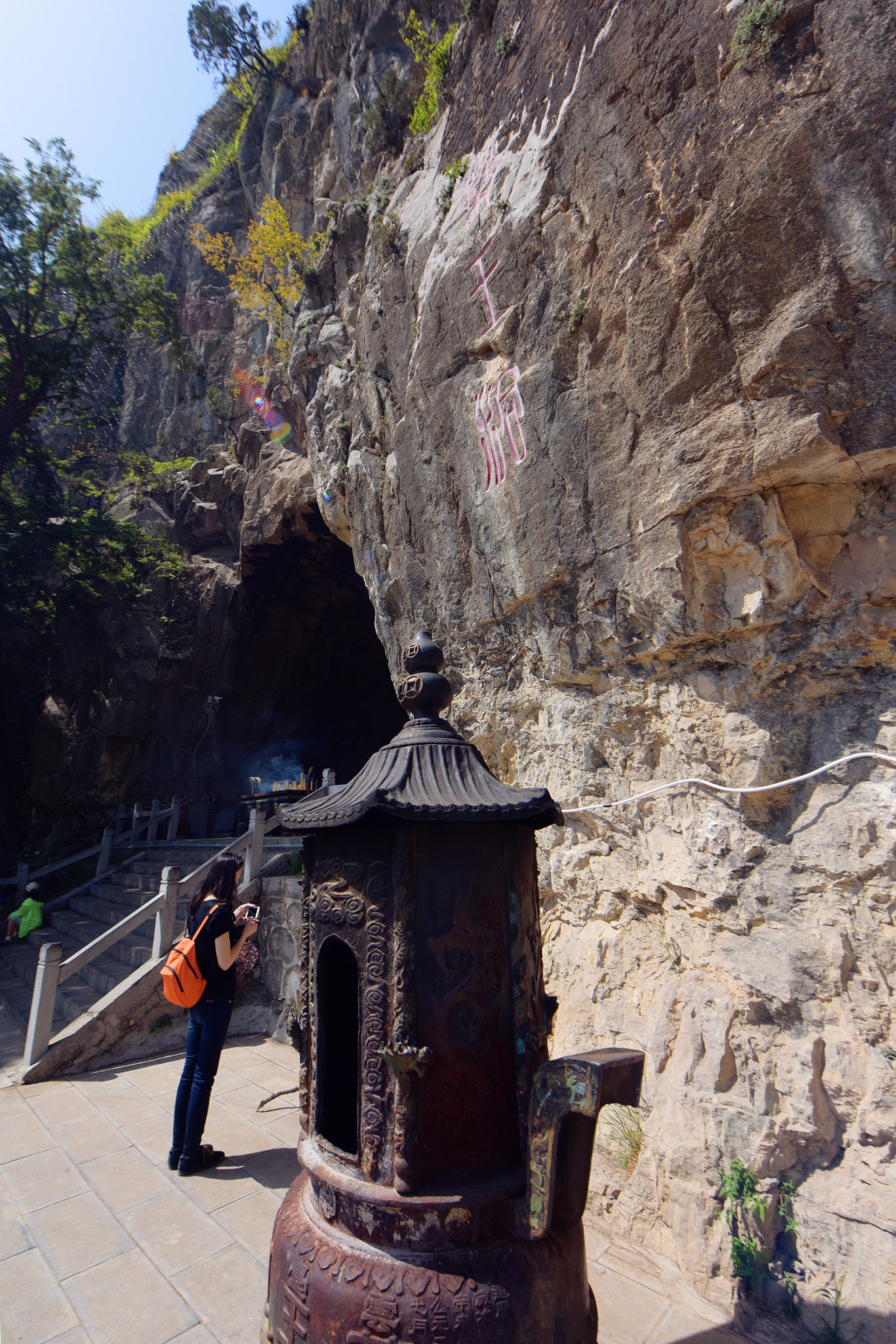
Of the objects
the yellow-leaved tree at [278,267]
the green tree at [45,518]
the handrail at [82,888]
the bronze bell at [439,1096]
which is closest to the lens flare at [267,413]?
the yellow-leaved tree at [278,267]

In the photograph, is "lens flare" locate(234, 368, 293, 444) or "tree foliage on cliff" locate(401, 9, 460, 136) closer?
"tree foliage on cliff" locate(401, 9, 460, 136)

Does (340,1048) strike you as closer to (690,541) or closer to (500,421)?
(690,541)

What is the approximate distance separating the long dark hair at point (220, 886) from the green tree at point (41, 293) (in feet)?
44.5

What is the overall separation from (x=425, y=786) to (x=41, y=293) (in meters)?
16.8

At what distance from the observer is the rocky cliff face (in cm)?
306

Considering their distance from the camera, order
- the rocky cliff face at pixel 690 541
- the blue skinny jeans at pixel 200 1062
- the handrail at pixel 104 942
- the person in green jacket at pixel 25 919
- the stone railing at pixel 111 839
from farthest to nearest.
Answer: the stone railing at pixel 111 839, the person in green jacket at pixel 25 919, the handrail at pixel 104 942, the blue skinny jeans at pixel 200 1062, the rocky cliff face at pixel 690 541

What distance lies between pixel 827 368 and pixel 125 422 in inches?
880

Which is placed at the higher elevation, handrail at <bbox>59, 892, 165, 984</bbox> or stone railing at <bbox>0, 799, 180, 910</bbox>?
stone railing at <bbox>0, 799, 180, 910</bbox>

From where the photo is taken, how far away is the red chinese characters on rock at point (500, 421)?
512 centimetres

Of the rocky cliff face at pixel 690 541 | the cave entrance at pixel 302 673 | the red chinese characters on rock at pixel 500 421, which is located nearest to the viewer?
the rocky cliff face at pixel 690 541

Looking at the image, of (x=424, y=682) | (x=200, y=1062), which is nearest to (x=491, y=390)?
(x=424, y=682)

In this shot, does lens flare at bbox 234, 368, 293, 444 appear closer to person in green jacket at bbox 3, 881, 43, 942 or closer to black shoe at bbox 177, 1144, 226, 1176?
person in green jacket at bbox 3, 881, 43, 942

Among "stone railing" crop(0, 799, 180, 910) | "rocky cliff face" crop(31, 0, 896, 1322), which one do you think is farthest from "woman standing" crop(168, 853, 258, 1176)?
"stone railing" crop(0, 799, 180, 910)

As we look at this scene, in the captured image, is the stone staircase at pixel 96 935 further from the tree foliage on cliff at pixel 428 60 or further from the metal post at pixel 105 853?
the tree foliage on cliff at pixel 428 60
